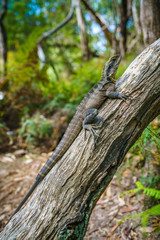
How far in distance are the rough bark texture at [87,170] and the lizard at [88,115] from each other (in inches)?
9.4

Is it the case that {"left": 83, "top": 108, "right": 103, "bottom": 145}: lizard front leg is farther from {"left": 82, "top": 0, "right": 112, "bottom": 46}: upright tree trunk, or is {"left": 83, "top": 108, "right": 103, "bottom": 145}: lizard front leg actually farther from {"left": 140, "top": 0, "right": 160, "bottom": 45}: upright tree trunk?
{"left": 82, "top": 0, "right": 112, "bottom": 46}: upright tree trunk

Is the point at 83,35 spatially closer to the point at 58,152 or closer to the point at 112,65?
the point at 112,65

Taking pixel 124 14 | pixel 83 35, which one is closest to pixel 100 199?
pixel 124 14

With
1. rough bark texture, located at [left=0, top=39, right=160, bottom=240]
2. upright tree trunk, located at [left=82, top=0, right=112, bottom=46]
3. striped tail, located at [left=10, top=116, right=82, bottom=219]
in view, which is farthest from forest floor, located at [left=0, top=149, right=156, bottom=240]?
upright tree trunk, located at [left=82, top=0, right=112, bottom=46]

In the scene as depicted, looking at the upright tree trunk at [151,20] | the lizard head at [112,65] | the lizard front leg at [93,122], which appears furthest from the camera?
the upright tree trunk at [151,20]

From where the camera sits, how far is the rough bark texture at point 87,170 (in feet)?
7.54

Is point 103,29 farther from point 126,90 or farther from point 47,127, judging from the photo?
point 126,90

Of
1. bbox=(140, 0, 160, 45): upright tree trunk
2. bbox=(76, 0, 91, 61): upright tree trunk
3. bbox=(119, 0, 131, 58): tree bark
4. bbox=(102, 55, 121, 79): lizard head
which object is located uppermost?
bbox=(76, 0, 91, 61): upright tree trunk

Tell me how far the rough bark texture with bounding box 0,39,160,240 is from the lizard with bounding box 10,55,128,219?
238 millimetres

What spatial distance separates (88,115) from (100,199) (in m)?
2.34

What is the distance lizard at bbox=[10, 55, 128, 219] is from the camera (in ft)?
9.82

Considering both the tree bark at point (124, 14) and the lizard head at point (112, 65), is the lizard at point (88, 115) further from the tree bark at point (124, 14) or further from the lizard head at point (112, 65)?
the tree bark at point (124, 14)

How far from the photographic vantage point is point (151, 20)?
425 centimetres

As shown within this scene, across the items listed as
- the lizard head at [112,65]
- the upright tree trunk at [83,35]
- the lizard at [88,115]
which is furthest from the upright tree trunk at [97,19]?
the lizard at [88,115]
